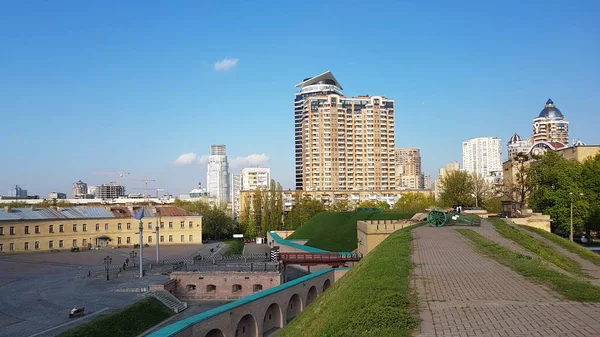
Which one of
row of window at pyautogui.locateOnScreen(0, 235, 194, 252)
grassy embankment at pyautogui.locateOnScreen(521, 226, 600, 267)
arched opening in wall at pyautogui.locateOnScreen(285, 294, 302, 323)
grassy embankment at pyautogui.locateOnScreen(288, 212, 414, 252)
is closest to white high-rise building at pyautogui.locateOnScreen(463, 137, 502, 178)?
grassy embankment at pyautogui.locateOnScreen(288, 212, 414, 252)

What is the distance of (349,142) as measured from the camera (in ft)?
377

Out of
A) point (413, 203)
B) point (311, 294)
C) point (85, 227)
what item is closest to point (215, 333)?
point (311, 294)

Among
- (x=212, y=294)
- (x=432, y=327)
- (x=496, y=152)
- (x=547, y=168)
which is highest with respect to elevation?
(x=496, y=152)

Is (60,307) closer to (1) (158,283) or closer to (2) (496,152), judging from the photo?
(1) (158,283)

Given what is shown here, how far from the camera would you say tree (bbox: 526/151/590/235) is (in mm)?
43719

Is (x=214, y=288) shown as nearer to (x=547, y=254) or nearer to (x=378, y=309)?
(x=547, y=254)

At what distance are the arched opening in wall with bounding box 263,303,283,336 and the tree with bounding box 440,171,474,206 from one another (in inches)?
1716

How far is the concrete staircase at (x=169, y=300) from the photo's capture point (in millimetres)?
29000

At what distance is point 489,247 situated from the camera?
77.8 ft

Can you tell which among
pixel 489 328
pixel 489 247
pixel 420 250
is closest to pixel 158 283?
pixel 420 250

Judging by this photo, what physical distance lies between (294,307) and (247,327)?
20.9 feet

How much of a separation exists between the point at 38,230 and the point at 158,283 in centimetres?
3219

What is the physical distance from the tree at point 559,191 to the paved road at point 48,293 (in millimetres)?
35565

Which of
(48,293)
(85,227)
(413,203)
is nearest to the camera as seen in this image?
(48,293)
